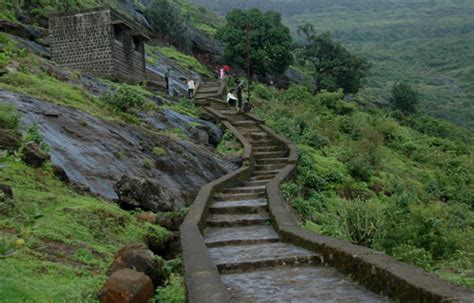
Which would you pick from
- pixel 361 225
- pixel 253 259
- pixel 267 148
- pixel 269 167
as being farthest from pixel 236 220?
pixel 267 148

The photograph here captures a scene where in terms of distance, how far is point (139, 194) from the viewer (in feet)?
29.3

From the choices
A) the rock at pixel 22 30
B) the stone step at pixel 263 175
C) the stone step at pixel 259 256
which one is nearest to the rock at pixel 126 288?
the stone step at pixel 259 256

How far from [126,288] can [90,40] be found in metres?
20.7

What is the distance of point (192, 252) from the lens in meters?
6.35

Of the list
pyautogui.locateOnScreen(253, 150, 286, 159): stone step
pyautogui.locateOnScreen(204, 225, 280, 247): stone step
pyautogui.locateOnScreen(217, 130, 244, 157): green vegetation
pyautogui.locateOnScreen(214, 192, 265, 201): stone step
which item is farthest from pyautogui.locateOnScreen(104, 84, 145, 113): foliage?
pyautogui.locateOnScreen(204, 225, 280, 247): stone step

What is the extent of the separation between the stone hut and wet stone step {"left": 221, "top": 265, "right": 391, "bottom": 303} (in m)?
18.8

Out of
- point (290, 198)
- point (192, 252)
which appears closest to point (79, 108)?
point (290, 198)

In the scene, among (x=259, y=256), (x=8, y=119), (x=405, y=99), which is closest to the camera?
(x=259, y=256)

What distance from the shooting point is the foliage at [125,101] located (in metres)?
15.4

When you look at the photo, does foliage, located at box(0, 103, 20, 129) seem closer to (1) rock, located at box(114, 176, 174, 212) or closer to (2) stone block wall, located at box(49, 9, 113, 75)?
(1) rock, located at box(114, 176, 174, 212)

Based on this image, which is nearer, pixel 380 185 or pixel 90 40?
pixel 380 185

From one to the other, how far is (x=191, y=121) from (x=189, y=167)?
606 cm

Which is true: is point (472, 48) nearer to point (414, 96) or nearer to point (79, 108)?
point (414, 96)

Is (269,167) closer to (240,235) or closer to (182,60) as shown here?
(240,235)
